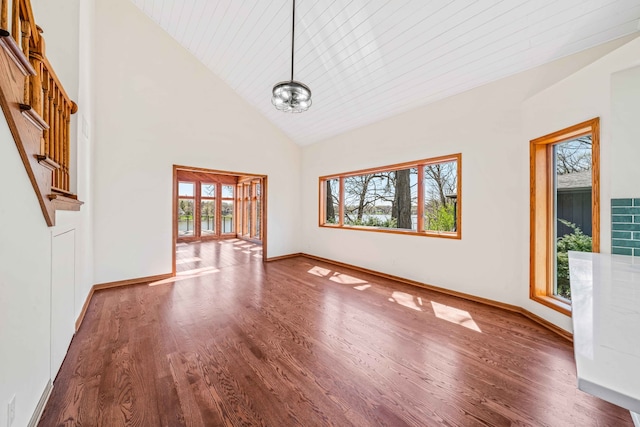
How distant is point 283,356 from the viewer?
2070 mm

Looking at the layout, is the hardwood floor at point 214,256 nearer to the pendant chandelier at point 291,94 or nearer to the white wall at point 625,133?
the pendant chandelier at point 291,94

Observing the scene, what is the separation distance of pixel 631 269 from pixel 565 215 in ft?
4.81

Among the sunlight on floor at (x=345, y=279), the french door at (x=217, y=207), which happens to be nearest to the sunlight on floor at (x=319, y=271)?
the sunlight on floor at (x=345, y=279)

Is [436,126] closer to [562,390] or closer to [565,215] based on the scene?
[565,215]

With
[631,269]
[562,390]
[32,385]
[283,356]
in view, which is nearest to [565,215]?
[631,269]

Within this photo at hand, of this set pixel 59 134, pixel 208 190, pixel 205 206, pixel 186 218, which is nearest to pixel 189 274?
pixel 59 134

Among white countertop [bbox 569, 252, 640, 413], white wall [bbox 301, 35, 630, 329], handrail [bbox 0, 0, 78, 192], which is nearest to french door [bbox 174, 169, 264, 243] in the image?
white wall [bbox 301, 35, 630, 329]

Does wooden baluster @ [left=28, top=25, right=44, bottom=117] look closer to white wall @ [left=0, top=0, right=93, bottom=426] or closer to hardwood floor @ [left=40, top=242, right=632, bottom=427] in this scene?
white wall @ [left=0, top=0, right=93, bottom=426]

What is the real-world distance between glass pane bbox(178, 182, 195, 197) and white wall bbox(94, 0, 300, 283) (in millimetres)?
4853

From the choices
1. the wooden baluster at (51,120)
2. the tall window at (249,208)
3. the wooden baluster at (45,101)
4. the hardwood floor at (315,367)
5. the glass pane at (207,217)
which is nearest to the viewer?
the hardwood floor at (315,367)

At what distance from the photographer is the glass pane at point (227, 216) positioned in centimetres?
971

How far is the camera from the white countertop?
41 centimetres

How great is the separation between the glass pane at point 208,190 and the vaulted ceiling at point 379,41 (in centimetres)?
530

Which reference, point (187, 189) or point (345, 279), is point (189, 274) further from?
point (187, 189)
